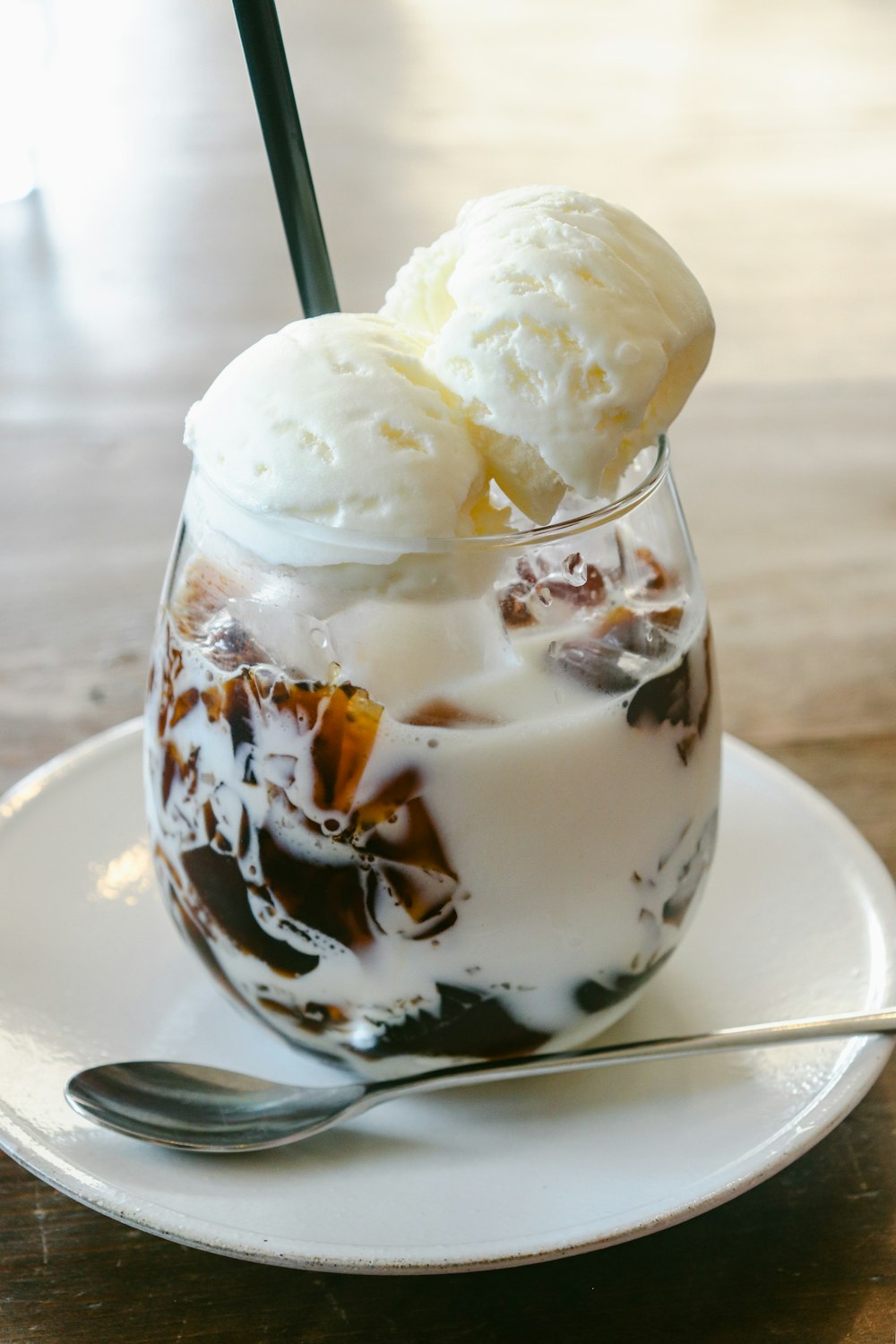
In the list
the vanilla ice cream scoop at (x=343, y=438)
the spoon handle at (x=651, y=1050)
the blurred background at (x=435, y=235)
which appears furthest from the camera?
the blurred background at (x=435, y=235)

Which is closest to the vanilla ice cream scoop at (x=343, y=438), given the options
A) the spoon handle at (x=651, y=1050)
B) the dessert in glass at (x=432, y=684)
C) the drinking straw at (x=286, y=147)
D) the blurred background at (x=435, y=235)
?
Answer: the dessert in glass at (x=432, y=684)

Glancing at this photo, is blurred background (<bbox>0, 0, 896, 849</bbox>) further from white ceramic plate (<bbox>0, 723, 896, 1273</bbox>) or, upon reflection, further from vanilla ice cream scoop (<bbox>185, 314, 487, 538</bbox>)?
vanilla ice cream scoop (<bbox>185, 314, 487, 538</bbox>)

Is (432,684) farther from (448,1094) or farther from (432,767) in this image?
(448,1094)

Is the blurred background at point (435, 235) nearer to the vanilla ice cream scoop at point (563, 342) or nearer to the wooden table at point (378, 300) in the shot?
the wooden table at point (378, 300)

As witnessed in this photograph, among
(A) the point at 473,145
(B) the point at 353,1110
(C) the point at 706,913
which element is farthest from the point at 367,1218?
(A) the point at 473,145

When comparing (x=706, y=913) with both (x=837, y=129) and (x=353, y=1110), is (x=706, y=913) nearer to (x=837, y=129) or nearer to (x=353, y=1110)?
(x=353, y=1110)
